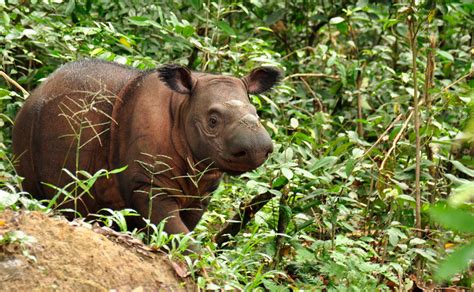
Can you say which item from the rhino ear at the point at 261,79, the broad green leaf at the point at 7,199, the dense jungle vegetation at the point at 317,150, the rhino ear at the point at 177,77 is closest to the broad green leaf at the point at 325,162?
the dense jungle vegetation at the point at 317,150

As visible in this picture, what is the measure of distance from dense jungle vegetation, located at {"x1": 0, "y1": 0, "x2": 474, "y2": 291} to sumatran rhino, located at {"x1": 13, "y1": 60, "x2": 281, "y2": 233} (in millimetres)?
303

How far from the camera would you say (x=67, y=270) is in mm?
3959

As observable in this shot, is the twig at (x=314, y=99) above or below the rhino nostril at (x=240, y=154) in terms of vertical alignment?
below

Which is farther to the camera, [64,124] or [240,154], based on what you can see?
[64,124]

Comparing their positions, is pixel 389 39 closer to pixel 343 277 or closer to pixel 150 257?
pixel 343 277

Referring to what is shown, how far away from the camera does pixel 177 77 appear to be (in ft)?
21.1

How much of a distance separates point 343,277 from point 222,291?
1564 mm

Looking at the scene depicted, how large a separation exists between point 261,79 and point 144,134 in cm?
104

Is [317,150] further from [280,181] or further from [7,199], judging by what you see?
[7,199]

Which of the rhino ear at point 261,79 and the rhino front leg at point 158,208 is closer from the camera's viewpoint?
the rhino front leg at point 158,208

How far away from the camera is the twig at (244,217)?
Answer: 21.5 ft

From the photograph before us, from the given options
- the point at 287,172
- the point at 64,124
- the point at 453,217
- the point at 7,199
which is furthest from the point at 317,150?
the point at 453,217

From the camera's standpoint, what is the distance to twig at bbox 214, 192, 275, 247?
654cm

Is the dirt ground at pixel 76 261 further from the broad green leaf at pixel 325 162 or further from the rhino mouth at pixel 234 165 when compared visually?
the broad green leaf at pixel 325 162
